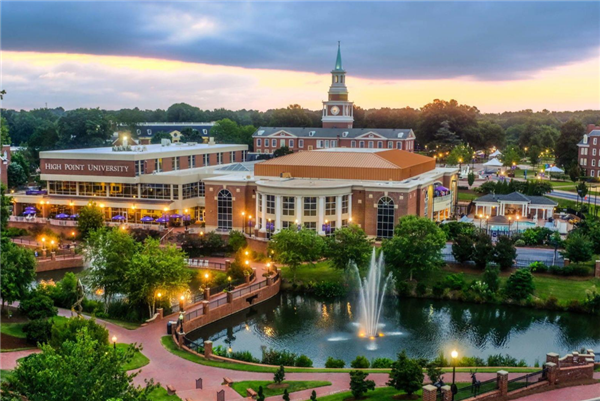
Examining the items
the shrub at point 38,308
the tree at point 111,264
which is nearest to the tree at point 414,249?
the tree at point 111,264

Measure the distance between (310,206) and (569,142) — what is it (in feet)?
A: 192

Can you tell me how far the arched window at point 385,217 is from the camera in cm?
5453

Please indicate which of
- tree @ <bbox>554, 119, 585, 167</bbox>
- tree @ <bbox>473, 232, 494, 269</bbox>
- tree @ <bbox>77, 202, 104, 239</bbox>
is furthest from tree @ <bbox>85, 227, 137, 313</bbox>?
tree @ <bbox>554, 119, 585, 167</bbox>

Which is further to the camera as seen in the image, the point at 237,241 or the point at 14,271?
the point at 237,241

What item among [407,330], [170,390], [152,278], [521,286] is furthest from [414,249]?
[170,390]

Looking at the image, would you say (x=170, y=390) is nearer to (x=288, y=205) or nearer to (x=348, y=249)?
(x=348, y=249)

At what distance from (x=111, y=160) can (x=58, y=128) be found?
52789 mm

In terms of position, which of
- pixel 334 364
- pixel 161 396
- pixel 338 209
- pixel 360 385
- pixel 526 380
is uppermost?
pixel 338 209

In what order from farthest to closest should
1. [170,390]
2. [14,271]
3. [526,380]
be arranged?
[14,271], [170,390], [526,380]

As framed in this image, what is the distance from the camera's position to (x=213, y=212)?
5856 centimetres

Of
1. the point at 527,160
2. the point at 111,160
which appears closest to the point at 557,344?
the point at 111,160

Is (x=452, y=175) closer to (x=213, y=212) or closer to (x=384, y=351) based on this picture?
(x=213, y=212)

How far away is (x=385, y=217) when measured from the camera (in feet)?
180

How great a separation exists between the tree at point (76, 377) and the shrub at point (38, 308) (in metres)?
14.8
